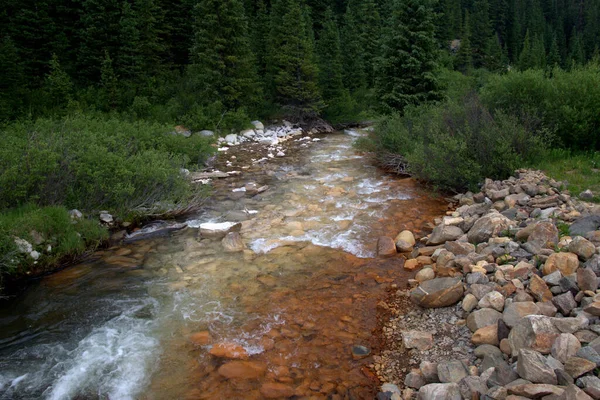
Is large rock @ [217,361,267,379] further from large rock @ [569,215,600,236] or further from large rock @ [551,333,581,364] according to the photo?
large rock @ [569,215,600,236]

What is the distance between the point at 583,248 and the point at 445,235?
277 cm

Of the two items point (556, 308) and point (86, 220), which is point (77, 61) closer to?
point (86, 220)

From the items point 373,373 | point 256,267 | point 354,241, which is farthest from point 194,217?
point 373,373

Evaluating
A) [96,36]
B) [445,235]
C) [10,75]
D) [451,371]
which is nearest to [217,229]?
[445,235]

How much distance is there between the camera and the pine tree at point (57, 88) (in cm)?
2192

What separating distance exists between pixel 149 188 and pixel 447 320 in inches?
297

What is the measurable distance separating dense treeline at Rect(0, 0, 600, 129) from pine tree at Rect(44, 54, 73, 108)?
58mm

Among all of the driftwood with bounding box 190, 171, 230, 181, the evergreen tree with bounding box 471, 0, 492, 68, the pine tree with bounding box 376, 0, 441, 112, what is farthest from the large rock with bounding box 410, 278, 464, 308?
the evergreen tree with bounding box 471, 0, 492, 68

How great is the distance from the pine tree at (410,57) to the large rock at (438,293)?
474 inches

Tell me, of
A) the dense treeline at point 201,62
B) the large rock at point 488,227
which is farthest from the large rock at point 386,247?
the dense treeline at point 201,62

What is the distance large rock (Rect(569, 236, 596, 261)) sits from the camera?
5484mm

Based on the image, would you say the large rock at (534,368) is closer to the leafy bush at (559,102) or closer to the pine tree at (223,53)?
the leafy bush at (559,102)

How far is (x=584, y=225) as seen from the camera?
646cm

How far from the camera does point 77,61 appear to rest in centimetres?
2644
